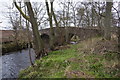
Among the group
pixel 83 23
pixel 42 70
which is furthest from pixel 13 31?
pixel 42 70

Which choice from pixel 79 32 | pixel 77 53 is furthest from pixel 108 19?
pixel 79 32

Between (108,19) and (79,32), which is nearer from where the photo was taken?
(108,19)

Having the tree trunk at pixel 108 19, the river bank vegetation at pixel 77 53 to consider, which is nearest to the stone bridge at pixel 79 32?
the river bank vegetation at pixel 77 53

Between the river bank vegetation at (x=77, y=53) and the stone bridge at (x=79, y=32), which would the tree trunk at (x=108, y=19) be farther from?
the stone bridge at (x=79, y=32)

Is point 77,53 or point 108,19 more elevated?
point 108,19

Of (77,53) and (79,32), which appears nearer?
(77,53)

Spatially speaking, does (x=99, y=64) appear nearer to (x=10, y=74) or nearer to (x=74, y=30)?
(x=10, y=74)

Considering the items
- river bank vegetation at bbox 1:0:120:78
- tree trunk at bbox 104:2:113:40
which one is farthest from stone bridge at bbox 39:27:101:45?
tree trunk at bbox 104:2:113:40

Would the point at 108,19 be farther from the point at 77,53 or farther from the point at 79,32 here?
the point at 79,32

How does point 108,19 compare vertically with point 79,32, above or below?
above

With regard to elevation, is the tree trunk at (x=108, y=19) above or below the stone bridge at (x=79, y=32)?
above

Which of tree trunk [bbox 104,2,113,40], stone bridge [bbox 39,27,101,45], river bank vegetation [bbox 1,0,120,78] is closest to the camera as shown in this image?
river bank vegetation [bbox 1,0,120,78]

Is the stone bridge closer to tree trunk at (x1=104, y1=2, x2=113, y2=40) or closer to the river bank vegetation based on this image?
the river bank vegetation

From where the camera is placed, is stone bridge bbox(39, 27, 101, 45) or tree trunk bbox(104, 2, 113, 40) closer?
tree trunk bbox(104, 2, 113, 40)
